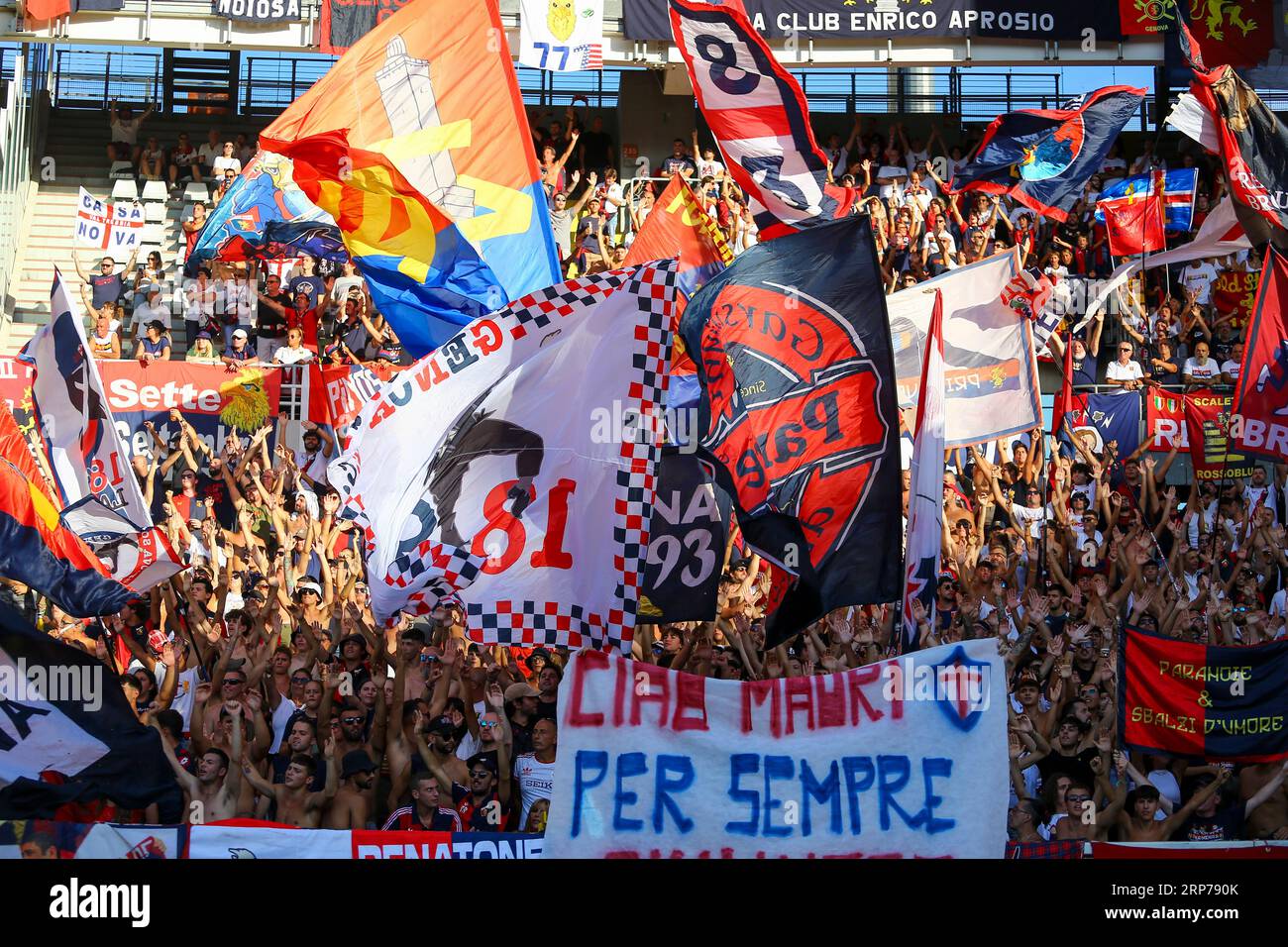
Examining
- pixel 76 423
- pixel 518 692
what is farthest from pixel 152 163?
pixel 518 692

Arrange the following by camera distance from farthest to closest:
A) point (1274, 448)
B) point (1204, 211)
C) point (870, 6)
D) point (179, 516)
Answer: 1. point (870, 6)
2. point (1204, 211)
3. point (179, 516)
4. point (1274, 448)

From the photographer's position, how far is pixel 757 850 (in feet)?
26.1

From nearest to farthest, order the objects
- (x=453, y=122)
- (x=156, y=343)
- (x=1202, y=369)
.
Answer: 1. (x=453, y=122)
2. (x=156, y=343)
3. (x=1202, y=369)

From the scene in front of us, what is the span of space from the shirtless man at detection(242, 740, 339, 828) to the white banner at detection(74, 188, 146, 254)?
12.4 meters

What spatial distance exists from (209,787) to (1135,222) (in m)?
12.8

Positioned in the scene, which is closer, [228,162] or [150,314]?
[150,314]

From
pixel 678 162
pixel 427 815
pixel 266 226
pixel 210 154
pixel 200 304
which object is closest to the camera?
pixel 427 815

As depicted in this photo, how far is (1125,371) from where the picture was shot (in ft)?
59.5

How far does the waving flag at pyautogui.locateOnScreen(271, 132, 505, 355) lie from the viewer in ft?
38.8

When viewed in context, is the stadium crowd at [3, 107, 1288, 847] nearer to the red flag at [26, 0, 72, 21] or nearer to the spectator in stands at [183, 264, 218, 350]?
the spectator in stands at [183, 264, 218, 350]

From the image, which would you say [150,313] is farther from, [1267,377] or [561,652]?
[1267,377]
